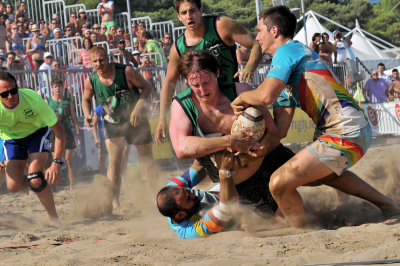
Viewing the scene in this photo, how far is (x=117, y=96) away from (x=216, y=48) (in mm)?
2022

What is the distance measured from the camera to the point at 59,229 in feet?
20.0

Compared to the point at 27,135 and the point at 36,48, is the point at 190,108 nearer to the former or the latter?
the point at 27,135

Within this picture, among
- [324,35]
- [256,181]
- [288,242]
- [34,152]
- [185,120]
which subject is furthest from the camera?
[324,35]

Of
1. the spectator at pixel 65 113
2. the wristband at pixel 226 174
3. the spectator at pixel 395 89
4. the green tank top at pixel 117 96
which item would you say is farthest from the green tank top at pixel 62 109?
the spectator at pixel 395 89

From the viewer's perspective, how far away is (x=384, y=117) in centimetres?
1545

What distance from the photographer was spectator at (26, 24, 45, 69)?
12.7 m

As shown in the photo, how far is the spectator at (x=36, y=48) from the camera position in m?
12.7

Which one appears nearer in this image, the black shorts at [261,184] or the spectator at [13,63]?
the black shorts at [261,184]

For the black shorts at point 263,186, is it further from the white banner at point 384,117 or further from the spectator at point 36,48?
the white banner at point 384,117

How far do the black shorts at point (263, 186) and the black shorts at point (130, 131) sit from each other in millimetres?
2830

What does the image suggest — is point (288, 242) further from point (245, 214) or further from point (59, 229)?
point (59, 229)

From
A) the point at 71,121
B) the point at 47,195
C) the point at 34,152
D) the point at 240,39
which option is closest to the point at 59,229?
the point at 47,195

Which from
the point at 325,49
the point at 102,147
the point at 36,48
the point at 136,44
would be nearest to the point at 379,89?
the point at 325,49

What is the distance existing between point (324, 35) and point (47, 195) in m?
11.1
